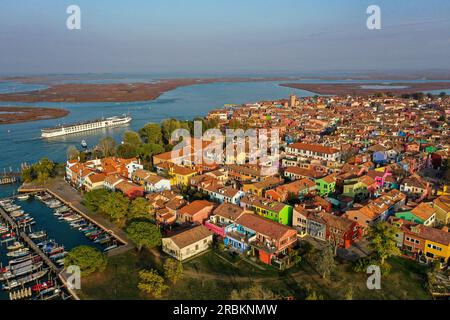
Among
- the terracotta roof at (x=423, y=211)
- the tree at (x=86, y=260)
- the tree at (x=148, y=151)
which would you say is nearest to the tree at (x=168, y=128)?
the tree at (x=148, y=151)

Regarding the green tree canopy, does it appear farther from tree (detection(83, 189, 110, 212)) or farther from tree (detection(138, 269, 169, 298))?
tree (detection(138, 269, 169, 298))

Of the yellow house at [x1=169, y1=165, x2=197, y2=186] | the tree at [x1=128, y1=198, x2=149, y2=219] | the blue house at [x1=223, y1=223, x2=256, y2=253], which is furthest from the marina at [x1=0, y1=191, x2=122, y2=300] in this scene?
the yellow house at [x1=169, y1=165, x2=197, y2=186]

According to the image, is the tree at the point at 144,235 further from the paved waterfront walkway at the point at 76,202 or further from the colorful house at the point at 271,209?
the colorful house at the point at 271,209

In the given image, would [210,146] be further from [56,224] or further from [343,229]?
[343,229]

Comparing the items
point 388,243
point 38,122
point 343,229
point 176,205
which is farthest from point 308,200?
point 38,122

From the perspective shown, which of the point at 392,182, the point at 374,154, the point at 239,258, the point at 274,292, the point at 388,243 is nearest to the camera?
the point at 274,292
